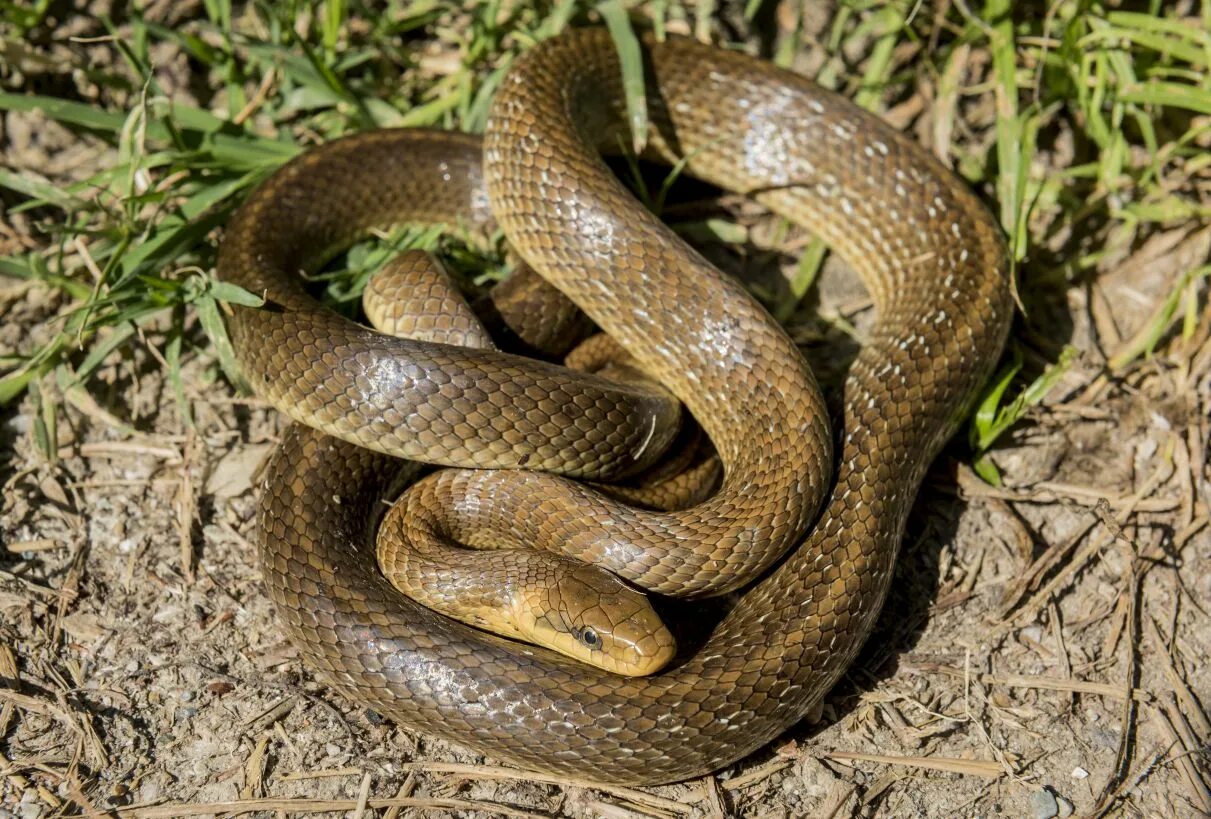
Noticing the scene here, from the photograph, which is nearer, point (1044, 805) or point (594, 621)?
point (594, 621)

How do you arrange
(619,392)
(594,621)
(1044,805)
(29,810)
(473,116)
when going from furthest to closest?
(473,116)
(619,392)
(1044,805)
(594,621)
(29,810)

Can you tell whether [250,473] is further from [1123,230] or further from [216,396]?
[1123,230]

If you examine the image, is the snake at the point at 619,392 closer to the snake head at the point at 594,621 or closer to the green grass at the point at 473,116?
the snake head at the point at 594,621

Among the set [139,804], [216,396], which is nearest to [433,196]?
[216,396]

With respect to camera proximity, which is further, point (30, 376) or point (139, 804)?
point (30, 376)

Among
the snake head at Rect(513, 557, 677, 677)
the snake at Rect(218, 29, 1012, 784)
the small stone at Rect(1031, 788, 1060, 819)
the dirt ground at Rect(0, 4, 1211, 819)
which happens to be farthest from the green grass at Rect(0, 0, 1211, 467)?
the snake head at Rect(513, 557, 677, 677)

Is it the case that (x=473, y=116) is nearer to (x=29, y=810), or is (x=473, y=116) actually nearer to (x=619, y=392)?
(x=619, y=392)

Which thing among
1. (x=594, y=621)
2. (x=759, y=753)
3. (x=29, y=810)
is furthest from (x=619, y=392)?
(x=29, y=810)
